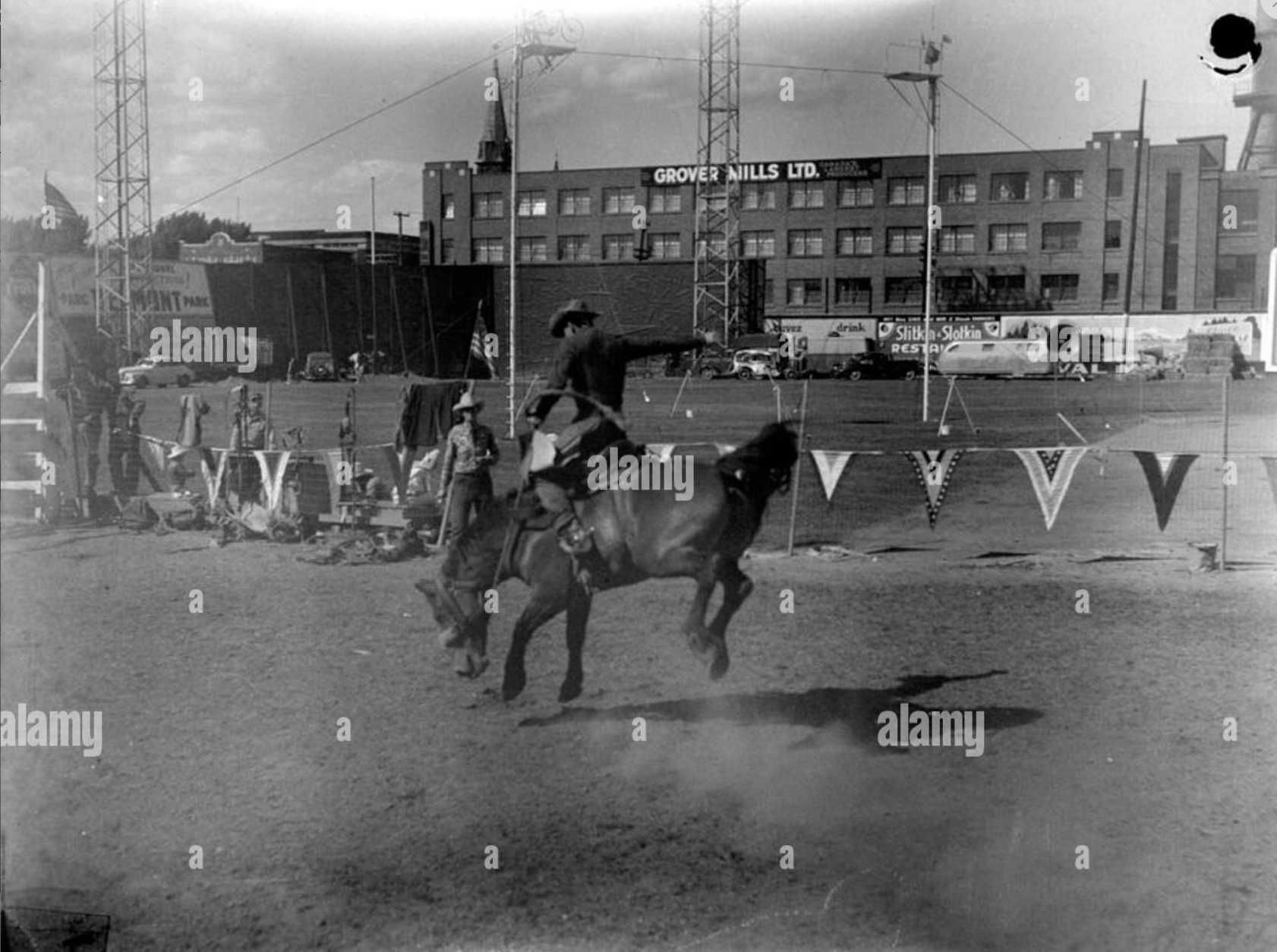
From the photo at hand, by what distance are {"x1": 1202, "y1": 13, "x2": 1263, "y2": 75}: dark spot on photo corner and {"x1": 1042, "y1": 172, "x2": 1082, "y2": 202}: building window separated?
1.96m

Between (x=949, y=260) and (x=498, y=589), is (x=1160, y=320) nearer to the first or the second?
(x=498, y=589)

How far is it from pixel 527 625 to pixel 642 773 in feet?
3.16

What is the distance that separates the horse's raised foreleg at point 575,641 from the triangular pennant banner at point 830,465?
2.53 m

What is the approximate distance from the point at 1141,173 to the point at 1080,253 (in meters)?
5.79

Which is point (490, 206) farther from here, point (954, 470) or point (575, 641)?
point (954, 470)

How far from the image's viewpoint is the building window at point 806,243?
39.1ft

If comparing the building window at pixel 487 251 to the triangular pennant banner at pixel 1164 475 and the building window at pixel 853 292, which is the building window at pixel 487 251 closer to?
the triangular pennant banner at pixel 1164 475

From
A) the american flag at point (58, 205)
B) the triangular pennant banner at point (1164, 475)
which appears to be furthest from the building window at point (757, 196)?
the american flag at point (58, 205)

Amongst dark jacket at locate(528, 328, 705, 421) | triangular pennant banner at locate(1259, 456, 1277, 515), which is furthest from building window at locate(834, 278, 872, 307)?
dark jacket at locate(528, 328, 705, 421)

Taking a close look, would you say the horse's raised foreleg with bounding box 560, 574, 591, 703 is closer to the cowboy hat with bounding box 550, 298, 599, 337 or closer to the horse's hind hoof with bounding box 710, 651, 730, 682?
the horse's hind hoof with bounding box 710, 651, 730, 682

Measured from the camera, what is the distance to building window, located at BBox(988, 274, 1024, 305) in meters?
17.3

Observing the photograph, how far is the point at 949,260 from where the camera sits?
18859 mm

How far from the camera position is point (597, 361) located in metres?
6.21

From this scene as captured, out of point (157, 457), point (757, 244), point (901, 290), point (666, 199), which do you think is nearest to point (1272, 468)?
point (757, 244)
